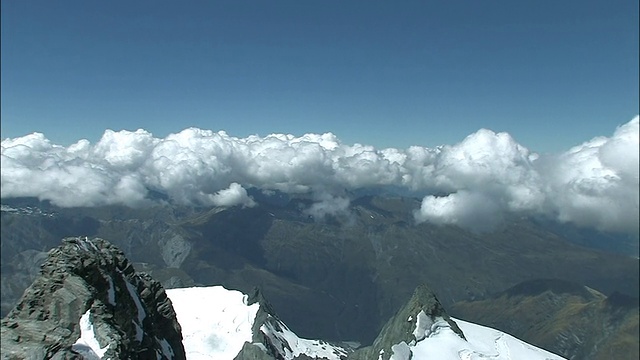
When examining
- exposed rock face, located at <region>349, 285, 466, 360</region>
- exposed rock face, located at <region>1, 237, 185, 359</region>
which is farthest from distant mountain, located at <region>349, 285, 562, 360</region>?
exposed rock face, located at <region>1, 237, 185, 359</region>

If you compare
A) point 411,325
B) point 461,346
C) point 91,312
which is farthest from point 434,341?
point 91,312

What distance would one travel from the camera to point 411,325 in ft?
408

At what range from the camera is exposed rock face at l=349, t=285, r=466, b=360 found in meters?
118

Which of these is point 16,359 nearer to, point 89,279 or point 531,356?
point 89,279

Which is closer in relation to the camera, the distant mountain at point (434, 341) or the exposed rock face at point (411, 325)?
the distant mountain at point (434, 341)

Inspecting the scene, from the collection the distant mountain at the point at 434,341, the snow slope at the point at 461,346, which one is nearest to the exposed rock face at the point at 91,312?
the snow slope at the point at 461,346

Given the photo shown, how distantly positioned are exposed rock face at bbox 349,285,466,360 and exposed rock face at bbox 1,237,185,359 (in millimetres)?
69450

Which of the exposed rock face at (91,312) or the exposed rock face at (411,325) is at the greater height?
the exposed rock face at (91,312)

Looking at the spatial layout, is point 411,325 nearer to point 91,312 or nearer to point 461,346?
point 461,346

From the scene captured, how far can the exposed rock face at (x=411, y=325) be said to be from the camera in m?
118

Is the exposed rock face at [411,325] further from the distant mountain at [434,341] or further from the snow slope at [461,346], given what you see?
the snow slope at [461,346]

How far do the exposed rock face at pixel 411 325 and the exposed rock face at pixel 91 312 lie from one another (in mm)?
69450

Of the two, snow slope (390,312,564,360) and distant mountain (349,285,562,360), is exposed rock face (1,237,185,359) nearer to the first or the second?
snow slope (390,312,564,360)

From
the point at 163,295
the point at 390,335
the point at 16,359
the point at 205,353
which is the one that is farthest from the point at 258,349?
the point at 16,359
